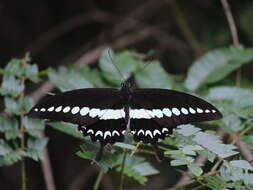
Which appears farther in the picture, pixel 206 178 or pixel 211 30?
pixel 211 30

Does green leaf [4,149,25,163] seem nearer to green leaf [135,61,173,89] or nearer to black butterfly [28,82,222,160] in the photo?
black butterfly [28,82,222,160]

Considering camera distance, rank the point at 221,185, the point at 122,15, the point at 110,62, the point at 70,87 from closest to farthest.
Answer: the point at 221,185, the point at 70,87, the point at 110,62, the point at 122,15

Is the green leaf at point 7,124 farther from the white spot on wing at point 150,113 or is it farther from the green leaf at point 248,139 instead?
the green leaf at point 248,139

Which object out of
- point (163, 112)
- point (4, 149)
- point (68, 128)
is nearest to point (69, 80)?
point (68, 128)

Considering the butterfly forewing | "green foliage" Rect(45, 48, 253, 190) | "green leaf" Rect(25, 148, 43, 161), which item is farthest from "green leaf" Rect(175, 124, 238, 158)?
"green leaf" Rect(25, 148, 43, 161)

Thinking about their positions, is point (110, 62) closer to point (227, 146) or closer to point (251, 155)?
point (251, 155)

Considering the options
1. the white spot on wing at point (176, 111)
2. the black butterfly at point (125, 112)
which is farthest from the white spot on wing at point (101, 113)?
the white spot on wing at point (176, 111)

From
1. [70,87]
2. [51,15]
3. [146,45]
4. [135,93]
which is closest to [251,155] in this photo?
[135,93]
